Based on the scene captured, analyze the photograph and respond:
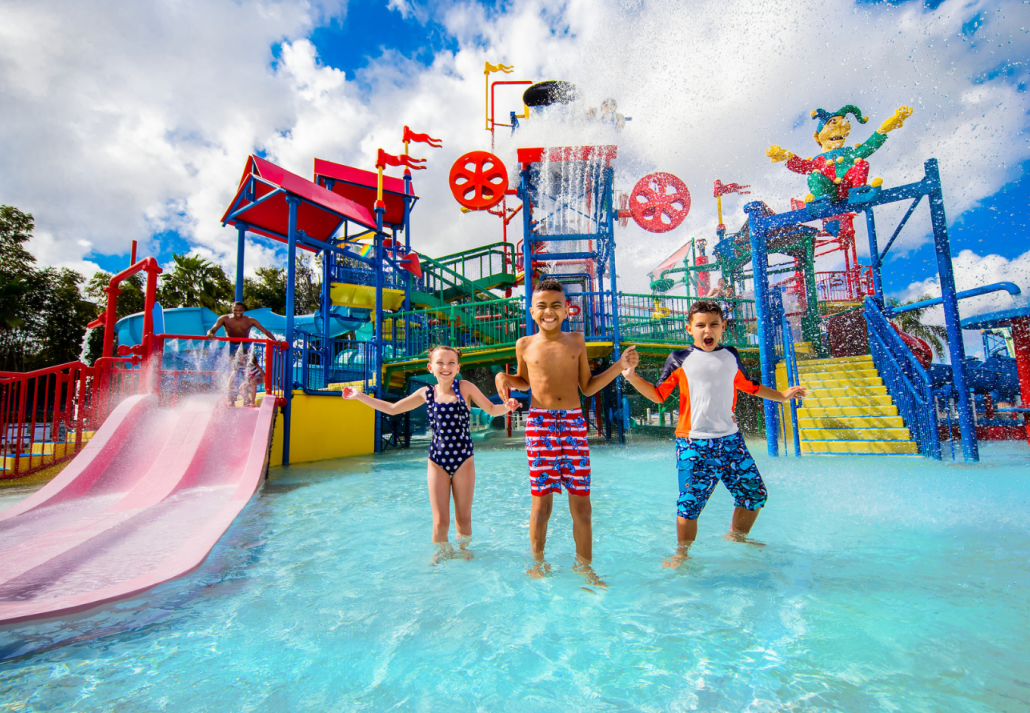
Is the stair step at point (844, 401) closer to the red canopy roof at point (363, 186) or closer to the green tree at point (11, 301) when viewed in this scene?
the red canopy roof at point (363, 186)

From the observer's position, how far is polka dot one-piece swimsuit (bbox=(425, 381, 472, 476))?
3256 mm

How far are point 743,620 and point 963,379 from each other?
24.4 ft

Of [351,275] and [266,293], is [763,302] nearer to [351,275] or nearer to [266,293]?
[351,275]

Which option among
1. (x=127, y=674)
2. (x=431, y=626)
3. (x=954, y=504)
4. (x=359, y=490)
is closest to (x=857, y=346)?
(x=954, y=504)

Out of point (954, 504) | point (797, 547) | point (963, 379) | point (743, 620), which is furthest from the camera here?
point (963, 379)

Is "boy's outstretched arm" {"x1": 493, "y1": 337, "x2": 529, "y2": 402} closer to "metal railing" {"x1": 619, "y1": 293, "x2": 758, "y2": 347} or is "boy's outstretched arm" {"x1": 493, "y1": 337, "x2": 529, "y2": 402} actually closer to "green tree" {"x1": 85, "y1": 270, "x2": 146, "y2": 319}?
"metal railing" {"x1": 619, "y1": 293, "x2": 758, "y2": 347}

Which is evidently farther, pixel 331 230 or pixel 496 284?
pixel 496 284

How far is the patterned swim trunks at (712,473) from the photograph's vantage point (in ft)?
9.62

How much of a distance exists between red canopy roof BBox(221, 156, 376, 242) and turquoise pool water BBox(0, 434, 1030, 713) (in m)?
8.06

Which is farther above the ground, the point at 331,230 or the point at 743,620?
the point at 331,230

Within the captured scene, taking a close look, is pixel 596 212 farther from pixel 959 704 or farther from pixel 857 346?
pixel 959 704

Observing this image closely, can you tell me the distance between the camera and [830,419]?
816 cm

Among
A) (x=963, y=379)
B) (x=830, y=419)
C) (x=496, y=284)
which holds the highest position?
(x=496, y=284)

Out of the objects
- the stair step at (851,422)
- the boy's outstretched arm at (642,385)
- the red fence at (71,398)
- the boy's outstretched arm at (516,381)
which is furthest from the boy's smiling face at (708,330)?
the red fence at (71,398)
